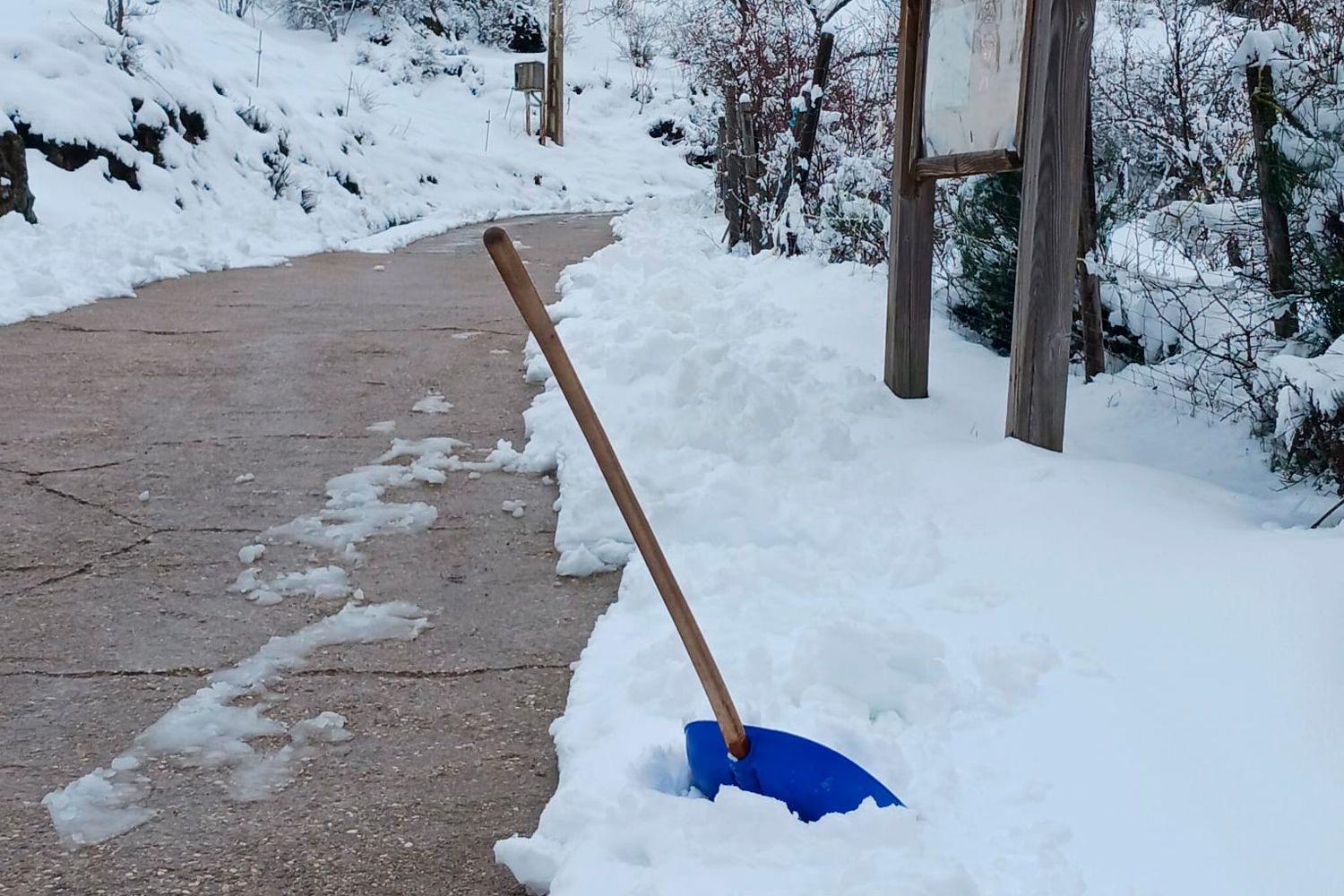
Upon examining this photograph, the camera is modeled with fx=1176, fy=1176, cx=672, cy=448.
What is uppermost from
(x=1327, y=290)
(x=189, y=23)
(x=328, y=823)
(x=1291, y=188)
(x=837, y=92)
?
(x=189, y=23)

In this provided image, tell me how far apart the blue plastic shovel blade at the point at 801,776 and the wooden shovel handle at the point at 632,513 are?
37mm

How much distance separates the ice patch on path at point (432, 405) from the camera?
4.75 m

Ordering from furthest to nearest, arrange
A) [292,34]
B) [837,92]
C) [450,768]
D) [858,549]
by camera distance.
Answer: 1. [292,34]
2. [837,92]
3. [858,549]
4. [450,768]

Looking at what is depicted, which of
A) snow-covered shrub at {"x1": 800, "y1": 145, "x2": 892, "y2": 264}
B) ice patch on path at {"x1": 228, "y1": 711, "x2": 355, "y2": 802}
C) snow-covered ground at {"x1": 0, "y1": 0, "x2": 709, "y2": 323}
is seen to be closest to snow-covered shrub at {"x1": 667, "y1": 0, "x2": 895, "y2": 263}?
snow-covered shrub at {"x1": 800, "y1": 145, "x2": 892, "y2": 264}

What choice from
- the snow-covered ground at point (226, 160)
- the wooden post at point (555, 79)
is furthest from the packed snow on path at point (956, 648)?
the wooden post at point (555, 79)

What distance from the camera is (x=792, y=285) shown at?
22.1 ft

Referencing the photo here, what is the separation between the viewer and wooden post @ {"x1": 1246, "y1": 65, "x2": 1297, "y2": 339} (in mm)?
3732

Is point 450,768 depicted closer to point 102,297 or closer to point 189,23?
point 102,297

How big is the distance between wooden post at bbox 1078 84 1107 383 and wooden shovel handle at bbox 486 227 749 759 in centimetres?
300

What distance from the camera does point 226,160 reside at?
1112 centimetres

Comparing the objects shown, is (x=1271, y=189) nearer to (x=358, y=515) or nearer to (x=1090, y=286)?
(x=1090, y=286)

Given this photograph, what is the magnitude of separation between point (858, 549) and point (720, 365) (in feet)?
4.39

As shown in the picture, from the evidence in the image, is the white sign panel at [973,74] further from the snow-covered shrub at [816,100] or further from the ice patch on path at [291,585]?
the snow-covered shrub at [816,100]

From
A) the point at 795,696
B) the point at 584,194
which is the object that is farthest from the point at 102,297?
the point at 584,194
